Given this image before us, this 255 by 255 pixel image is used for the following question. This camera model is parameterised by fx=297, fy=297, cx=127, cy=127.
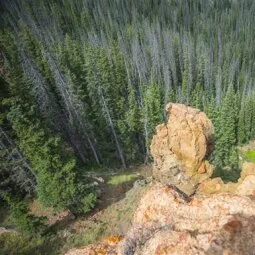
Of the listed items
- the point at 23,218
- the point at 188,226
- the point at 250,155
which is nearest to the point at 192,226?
the point at 188,226

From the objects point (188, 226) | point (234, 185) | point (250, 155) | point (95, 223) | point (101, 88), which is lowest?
point (250, 155)

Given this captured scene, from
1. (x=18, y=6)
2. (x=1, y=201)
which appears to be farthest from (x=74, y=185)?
(x=18, y=6)

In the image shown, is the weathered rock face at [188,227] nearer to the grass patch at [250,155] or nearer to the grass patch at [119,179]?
the grass patch at [119,179]

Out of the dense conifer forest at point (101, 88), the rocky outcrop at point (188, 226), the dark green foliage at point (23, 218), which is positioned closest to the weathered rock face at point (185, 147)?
the dense conifer forest at point (101, 88)

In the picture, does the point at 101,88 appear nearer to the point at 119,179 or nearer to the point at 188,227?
the point at 119,179

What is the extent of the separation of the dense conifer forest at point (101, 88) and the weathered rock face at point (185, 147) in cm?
724

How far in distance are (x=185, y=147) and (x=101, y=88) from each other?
22.8 meters

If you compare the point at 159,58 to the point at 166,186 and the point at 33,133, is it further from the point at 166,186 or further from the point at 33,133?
the point at 166,186

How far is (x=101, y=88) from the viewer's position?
4278 centimetres

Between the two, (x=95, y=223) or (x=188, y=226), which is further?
(x=95, y=223)

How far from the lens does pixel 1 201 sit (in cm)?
3084

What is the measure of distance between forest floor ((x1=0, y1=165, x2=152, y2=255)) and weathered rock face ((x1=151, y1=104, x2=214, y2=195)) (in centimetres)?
326

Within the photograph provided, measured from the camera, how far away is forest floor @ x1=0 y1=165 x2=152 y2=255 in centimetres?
2166

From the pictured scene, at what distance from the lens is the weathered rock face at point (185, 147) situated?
2181 centimetres
